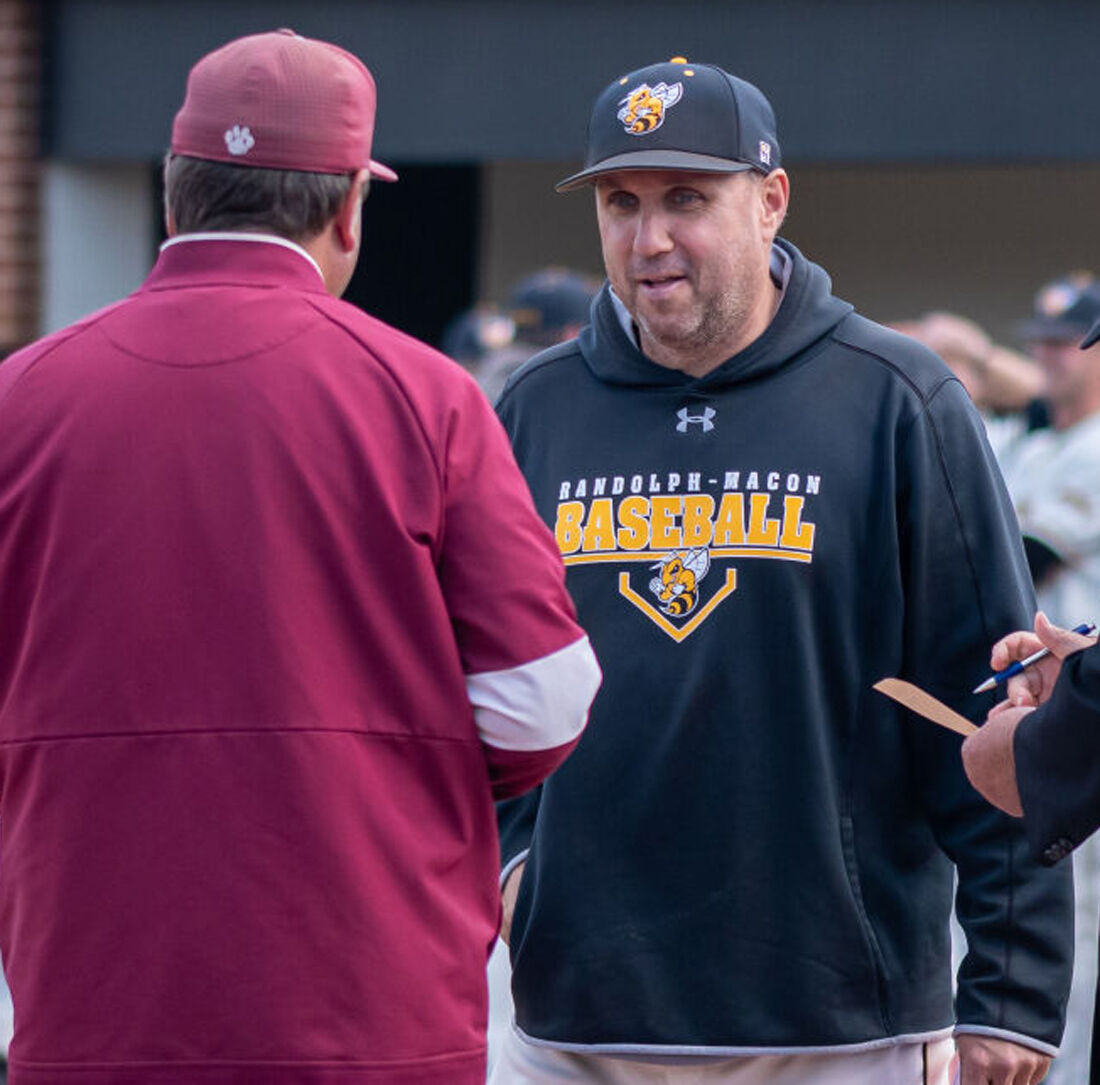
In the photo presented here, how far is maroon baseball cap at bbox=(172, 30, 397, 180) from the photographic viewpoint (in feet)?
9.77

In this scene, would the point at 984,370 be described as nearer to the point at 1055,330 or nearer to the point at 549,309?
the point at 1055,330

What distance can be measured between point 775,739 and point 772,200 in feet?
3.06

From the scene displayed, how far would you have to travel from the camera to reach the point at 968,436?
3.64 m

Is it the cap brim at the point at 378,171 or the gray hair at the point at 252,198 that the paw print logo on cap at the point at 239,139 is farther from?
the cap brim at the point at 378,171

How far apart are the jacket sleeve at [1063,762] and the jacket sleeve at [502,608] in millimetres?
586

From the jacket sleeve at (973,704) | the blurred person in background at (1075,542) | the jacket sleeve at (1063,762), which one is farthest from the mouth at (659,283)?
the blurred person in background at (1075,542)

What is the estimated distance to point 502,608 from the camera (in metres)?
2.92

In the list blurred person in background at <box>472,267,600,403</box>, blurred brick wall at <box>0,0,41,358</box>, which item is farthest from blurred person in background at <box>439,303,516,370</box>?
blurred brick wall at <box>0,0,41,358</box>

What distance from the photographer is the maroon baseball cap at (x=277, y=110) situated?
2.98 m

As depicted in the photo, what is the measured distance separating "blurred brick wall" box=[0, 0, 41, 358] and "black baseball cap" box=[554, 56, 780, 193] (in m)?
7.27

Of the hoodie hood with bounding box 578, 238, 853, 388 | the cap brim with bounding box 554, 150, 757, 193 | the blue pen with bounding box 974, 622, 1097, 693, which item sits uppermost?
the cap brim with bounding box 554, 150, 757, 193

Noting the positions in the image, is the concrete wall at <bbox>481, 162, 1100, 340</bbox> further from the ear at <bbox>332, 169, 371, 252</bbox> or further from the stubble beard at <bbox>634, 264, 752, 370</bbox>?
the ear at <bbox>332, 169, 371, 252</bbox>

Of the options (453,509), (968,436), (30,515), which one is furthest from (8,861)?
(968,436)

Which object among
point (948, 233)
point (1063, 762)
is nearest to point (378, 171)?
point (1063, 762)
